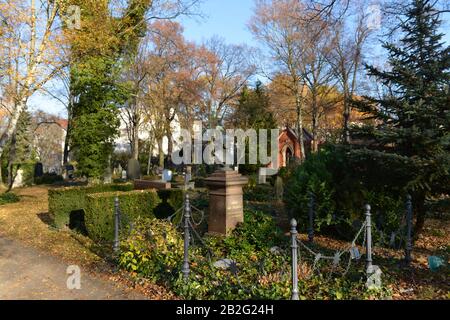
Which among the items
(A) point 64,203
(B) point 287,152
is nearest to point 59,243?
(A) point 64,203

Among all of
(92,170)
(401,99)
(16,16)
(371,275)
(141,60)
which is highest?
(141,60)

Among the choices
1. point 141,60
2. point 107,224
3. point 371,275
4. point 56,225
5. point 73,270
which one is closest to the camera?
point 371,275

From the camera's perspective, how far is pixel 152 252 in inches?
275

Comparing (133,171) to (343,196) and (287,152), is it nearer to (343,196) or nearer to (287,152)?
(343,196)

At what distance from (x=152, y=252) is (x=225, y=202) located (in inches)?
93.2

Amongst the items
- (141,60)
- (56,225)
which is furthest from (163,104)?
(56,225)

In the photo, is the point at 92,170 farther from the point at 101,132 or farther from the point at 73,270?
the point at 73,270

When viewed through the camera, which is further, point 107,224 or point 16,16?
point 16,16

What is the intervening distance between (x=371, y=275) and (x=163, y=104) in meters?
34.2

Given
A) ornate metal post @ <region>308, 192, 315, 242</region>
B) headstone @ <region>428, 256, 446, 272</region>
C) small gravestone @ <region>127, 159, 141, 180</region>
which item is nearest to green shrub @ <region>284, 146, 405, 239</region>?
ornate metal post @ <region>308, 192, 315, 242</region>

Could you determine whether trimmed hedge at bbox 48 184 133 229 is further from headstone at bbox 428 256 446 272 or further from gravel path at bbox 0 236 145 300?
headstone at bbox 428 256 446 272

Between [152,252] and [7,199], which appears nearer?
[152,252]

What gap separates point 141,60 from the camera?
109ft
